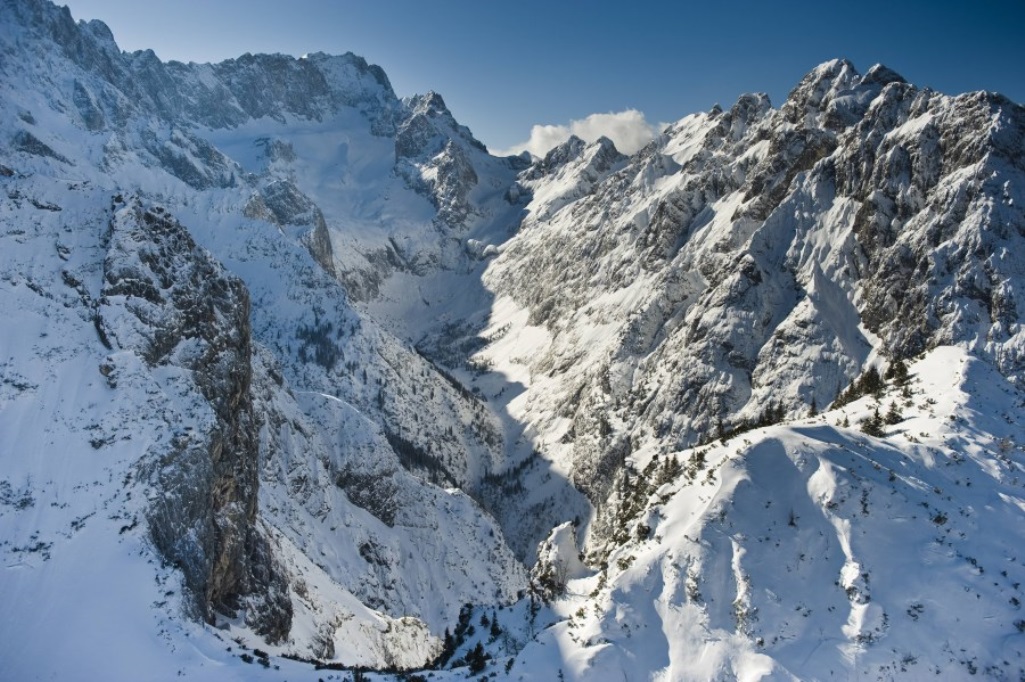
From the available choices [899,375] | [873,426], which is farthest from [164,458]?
[899,375]

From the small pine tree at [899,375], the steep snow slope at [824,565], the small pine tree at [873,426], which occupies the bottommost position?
the steep snow slope at [824,565]

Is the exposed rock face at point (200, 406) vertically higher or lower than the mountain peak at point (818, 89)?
lower

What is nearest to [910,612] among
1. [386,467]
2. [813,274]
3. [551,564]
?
[551,564]

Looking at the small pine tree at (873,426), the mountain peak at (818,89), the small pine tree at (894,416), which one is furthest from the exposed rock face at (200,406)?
the mountain peak at (818,89)

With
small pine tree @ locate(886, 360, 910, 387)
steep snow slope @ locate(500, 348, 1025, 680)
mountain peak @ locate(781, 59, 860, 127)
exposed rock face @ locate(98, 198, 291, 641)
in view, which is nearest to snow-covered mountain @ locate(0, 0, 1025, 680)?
steep snow slope @ locate(500, 348, 1025, 680)

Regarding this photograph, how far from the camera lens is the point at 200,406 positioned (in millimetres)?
52969

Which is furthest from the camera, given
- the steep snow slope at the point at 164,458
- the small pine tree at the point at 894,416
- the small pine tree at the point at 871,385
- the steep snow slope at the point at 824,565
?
the small pine tree at the point at 871,385

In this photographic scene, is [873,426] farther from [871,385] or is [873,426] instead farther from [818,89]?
[818,89]

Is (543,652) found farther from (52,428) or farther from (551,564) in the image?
(52,428)

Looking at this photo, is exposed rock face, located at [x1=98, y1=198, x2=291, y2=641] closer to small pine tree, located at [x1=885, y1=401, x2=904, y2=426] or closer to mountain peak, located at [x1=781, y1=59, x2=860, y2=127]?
→ small pine tree, located at [x1=885, y1=401, x2=904, y2=426]

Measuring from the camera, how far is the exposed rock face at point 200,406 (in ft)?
160

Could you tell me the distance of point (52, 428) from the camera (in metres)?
47.9

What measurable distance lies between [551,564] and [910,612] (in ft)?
66.9

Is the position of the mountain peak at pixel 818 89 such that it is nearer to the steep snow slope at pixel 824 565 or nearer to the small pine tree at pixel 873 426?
the small pine tree at pixel 873 426
